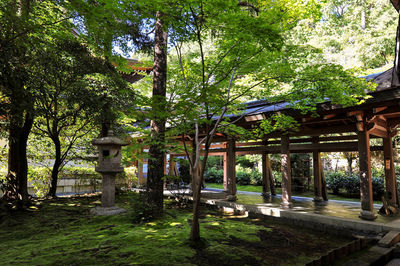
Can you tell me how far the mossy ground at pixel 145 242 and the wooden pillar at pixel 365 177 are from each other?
1.23 m

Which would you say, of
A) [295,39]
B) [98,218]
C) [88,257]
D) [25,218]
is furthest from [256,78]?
[295,39]

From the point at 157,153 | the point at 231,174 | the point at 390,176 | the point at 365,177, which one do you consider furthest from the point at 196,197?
the point at 390,176

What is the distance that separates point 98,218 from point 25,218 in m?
2.04

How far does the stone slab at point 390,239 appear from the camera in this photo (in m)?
4.49

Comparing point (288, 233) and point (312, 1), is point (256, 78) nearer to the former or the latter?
point (312, 1)

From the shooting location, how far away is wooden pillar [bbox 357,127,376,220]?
235 inches

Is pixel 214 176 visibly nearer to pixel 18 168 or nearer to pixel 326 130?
pixel 326 130

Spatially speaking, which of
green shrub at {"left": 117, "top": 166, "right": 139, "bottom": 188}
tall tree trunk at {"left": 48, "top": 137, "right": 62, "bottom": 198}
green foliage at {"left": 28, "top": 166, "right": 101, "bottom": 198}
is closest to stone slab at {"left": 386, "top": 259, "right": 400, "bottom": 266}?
tall tree trunk at {"left": 48, "top": 137, "right": 62, "bottom": 198}

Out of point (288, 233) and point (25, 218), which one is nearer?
point (288, 233)

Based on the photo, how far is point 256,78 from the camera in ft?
16.0

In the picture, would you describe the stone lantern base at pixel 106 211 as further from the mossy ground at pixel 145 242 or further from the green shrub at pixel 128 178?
the green shrub at pixel 128 178

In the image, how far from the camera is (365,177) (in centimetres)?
605

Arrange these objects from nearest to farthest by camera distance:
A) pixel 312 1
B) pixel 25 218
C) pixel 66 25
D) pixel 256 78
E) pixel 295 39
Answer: pixel 312 1
pixel 256 78
pixel 66 25
pixel 25 218
pixel 295 39

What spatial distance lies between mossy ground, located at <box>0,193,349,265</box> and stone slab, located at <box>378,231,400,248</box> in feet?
2.56
